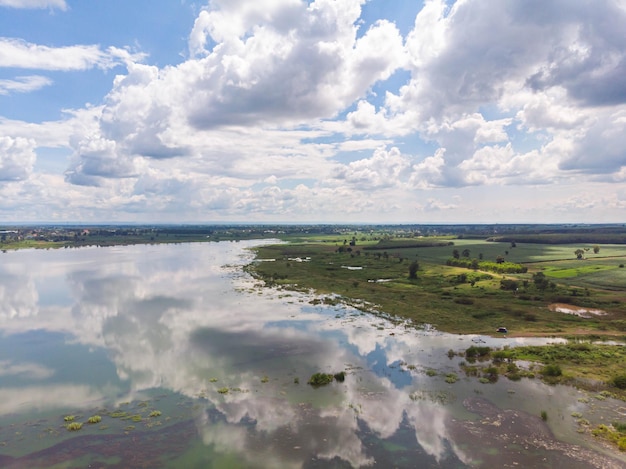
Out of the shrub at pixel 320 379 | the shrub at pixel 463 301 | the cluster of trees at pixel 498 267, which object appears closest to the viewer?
the shrub at pixel 320 379

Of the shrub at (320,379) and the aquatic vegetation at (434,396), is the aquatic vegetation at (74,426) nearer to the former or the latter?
the shrub at (320,379)

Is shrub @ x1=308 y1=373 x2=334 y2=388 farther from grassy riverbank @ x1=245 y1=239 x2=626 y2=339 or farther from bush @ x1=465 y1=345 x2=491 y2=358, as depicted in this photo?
grassy riverbank @ x1=245 y1=239 x2=626 y2=339

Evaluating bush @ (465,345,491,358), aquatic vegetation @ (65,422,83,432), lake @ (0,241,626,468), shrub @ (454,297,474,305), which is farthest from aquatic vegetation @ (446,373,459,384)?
shrub @ (454,297,474,305)

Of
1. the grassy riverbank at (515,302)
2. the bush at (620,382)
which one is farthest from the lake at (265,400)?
the grassy riverbank at (515,302)

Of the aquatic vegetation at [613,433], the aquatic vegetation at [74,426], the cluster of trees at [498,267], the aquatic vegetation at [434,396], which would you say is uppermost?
the cluster of trees at [498,267]

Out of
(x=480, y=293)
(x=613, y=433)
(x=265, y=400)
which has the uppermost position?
(x=480, y=293)

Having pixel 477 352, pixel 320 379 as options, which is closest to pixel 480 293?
pixel 477 352

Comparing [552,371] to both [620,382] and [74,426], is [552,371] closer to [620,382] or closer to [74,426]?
[620,382]
